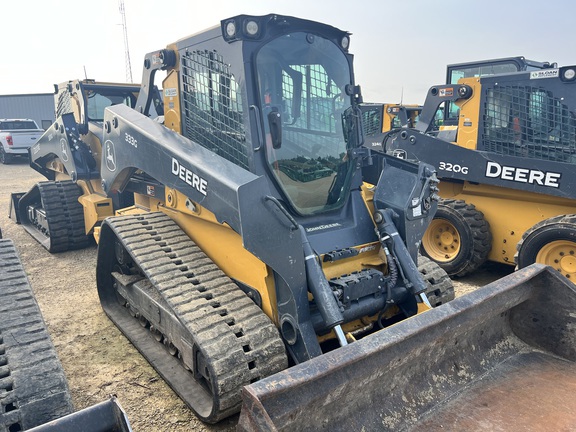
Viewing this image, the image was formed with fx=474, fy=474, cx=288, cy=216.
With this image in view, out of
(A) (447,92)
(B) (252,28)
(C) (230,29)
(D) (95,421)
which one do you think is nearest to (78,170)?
(C) (230,29)

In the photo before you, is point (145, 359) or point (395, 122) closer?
point (145, 359)

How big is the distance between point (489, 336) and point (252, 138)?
198 cm

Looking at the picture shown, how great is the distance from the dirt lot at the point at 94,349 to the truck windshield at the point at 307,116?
5.26 feet

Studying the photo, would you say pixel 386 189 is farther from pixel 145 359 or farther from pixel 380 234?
pixel 145 359

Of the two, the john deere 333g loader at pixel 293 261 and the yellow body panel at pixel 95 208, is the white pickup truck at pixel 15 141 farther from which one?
the john deere 333g loader at pixel 293 261

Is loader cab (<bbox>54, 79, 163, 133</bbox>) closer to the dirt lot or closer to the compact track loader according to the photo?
the dirt lot

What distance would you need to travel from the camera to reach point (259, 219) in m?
2.75

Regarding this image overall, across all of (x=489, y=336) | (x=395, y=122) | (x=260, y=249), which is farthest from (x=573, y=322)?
(x=395, y=122)

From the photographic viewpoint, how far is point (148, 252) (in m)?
3.42

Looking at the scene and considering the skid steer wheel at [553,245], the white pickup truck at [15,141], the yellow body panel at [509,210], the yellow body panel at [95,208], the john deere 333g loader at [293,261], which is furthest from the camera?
the white pickup truck at [15,141]

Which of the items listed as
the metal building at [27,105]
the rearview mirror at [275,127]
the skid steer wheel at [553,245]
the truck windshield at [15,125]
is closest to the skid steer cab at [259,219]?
the rearview mirror at [275,127]

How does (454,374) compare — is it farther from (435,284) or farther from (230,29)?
(230,29)

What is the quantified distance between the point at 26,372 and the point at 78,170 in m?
4.80

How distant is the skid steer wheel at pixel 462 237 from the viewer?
5.58 m
